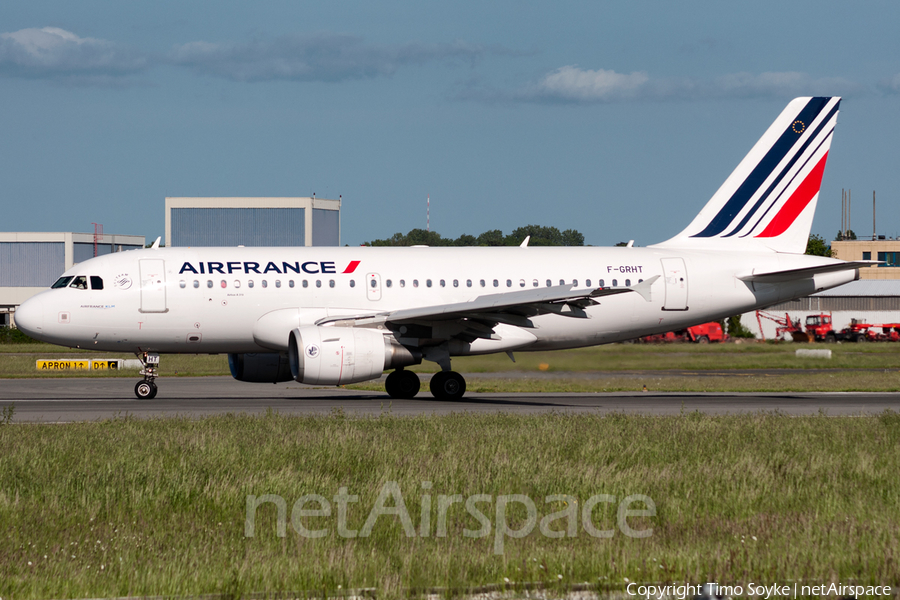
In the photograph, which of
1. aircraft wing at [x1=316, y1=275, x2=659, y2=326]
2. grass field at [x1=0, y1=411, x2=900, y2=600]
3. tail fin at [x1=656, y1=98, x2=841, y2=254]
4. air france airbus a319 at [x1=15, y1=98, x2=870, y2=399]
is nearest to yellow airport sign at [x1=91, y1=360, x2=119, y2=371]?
air france airbus a319 at [x1=15, y1=98, x2=870, y2=399]

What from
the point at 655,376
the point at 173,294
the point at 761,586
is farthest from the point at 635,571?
the point at 655,376

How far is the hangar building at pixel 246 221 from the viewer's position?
110 meters

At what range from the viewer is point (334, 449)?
494 inches

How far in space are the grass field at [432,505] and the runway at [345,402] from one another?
205 inches

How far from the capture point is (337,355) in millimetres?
21641

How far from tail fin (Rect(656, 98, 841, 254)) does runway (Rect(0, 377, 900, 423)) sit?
4.55 m

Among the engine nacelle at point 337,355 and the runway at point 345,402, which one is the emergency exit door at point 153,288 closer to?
the runway at point 345,402

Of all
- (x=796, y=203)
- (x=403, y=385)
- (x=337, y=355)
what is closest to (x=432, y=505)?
(x=337, y=355)

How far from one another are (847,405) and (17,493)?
18.9m

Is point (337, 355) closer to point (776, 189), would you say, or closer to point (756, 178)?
point (756, 178)

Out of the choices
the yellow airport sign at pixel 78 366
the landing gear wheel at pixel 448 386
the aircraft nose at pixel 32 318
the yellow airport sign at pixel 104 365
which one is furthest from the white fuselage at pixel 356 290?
the yellow airport sign at pixel 78 366

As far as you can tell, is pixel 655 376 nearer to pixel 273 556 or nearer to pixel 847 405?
pixel 847 405

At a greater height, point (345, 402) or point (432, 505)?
point (432, 505)

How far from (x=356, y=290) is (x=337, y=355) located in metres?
3.47
